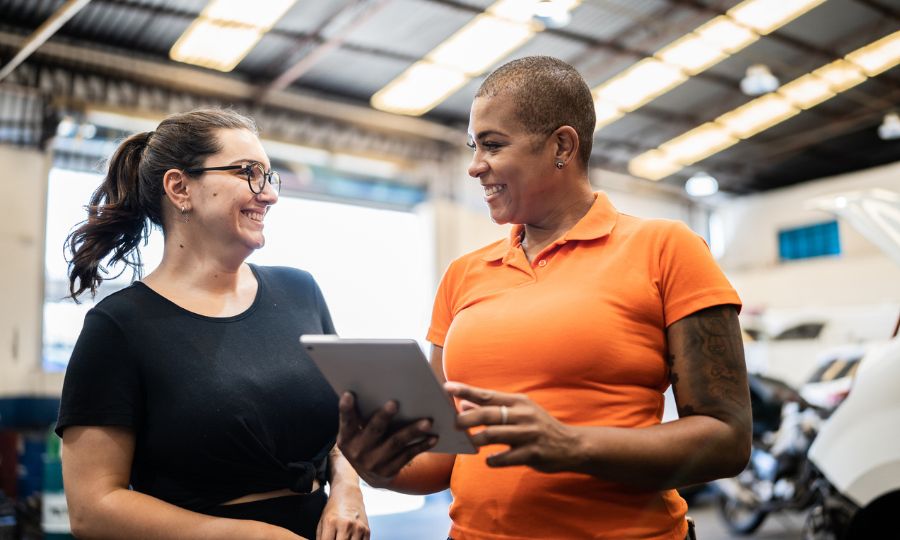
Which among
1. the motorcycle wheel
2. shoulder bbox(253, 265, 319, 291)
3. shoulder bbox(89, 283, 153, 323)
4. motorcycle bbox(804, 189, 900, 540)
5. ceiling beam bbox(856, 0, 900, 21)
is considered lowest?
the motorcycle wheel

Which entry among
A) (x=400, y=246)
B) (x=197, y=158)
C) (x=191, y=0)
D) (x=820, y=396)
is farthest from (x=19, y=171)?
(x=820, y=396)

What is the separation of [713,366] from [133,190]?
1.42 meters

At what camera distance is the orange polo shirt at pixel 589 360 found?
1.39m

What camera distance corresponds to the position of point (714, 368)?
4.51 feet

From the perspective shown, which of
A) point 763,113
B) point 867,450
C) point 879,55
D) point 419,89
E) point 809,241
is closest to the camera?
point 867,450

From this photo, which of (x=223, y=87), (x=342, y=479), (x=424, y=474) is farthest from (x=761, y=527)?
(x=223, y=87)

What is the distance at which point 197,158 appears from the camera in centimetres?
187

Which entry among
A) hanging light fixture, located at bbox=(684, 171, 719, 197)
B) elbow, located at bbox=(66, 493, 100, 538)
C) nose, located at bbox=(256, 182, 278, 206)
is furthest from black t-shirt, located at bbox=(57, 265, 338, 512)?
hanging light fixture, located at bbox=(684, 171, 719, 197)

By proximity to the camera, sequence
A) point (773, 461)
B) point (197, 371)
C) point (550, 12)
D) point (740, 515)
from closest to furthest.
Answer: point (197, 371) < point (773, 461) < point (740, 515) < point (550, 12)

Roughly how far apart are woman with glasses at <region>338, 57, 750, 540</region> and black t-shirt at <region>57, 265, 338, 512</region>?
0.32 m

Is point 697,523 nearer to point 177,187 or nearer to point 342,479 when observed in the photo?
point 342,479

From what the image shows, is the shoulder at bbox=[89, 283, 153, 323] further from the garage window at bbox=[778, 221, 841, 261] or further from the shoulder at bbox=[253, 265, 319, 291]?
the garage window at bbox=[778, 221, 841, 261]

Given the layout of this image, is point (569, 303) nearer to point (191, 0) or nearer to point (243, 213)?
point (243, 213)

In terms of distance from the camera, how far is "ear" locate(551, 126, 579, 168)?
5.16 feet
